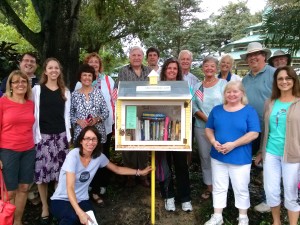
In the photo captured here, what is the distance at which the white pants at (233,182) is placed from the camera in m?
3.28

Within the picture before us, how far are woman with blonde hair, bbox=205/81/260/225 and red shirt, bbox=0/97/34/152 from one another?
198 centimetres

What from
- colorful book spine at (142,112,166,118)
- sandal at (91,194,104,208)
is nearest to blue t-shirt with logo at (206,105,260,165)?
colorful book spine at (142,112,166,118)

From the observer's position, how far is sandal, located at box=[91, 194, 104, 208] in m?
4.00

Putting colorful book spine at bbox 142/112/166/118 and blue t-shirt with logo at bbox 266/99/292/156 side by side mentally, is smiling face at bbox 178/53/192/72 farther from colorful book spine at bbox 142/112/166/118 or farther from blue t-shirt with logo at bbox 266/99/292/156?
blue t-shirt with logo at bbox 266/99/292/156

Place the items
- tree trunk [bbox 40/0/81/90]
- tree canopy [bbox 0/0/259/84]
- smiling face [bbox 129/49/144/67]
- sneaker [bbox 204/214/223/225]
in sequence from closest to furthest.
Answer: sneaker [bbox 204/214/223/225] < smiling face [bbox 129/49/144/67] < tree trunk [bbox 40/0/81/90] < tree canopy [bbox 0/0/259/84]

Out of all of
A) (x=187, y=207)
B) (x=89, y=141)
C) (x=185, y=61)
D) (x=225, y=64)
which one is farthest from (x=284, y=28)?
(x=89, y=141)

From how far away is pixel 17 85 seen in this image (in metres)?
3.21

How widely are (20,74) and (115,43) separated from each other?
14792 mm

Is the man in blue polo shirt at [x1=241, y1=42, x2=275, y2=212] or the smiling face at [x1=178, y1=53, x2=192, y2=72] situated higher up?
the smiling face at [x1=178, y1=53, x2=192, y2=72]

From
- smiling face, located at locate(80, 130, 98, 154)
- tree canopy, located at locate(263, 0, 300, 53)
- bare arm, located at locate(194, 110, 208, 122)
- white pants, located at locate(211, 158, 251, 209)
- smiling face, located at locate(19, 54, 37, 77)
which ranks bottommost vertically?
white pants, located at locate(211, 158, 251, 209)

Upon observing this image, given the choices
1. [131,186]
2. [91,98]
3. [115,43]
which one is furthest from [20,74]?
[115,43]

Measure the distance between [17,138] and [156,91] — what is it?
59.7 inches

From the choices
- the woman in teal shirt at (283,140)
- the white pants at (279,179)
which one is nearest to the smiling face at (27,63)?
the woman in teal shirt at (283,140)

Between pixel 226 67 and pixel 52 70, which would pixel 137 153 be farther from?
pixel 226 67
